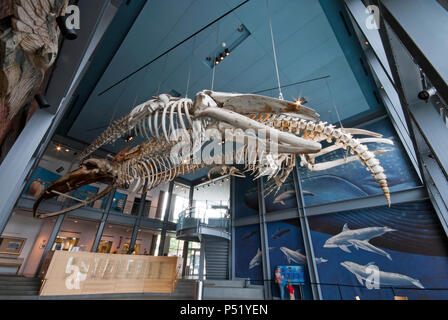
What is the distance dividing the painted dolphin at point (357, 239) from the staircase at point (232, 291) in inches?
135

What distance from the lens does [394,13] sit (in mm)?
1162

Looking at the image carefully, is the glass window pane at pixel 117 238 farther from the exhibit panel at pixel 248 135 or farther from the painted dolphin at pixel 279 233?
the painted dolphin at pixel 279 233

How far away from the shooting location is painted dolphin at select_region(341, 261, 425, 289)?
18.9 ft

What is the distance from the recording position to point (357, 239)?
687cm

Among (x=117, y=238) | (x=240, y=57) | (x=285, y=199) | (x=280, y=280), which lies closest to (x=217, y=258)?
(x=280, y=280)

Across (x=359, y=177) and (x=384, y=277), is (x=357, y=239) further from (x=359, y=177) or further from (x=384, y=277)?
(x=359, y=177)

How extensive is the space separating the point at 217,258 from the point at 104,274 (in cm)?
542

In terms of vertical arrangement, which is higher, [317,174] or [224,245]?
[317,174]

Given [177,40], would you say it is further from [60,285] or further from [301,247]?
[301,247]

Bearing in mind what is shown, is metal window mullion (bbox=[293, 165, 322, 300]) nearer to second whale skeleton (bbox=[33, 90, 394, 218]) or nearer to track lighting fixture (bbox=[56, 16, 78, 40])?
second whale skeleton (bbox=[33, 90, 394, 218])

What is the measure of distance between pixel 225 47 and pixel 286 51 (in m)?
1.85

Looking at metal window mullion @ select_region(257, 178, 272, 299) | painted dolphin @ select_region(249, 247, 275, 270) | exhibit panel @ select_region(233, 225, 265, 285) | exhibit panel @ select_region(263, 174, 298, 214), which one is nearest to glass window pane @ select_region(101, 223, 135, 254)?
exhibit panel @ select_region(233, 225, 265, 285)

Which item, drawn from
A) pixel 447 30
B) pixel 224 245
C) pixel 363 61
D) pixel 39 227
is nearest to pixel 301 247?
pixel 224 245

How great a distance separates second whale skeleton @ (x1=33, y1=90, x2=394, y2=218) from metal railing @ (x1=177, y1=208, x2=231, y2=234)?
5.16 meters
